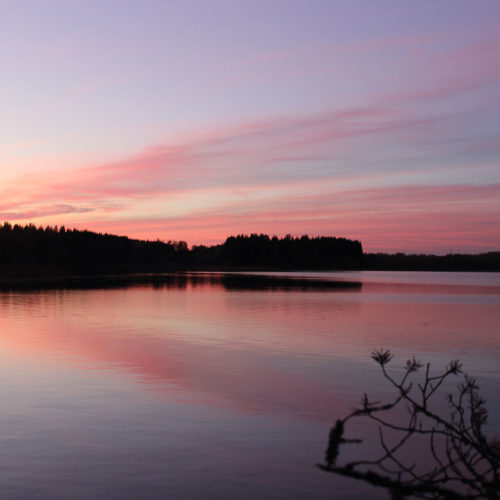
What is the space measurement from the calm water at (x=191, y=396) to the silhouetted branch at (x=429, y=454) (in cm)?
112

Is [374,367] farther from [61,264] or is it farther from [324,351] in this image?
[61,264]

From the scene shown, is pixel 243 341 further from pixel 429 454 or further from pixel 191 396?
pixel 429 454

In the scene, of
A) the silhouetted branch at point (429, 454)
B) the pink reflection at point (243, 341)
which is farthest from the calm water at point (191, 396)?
the silhouetted branch at point (429, 454)

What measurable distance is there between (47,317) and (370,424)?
25.9 meters

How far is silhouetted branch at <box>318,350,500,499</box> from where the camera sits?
5516 millimetres

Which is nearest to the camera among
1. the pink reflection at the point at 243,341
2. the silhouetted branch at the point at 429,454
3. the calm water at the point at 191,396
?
the silhouetted branch at the point at 429,454

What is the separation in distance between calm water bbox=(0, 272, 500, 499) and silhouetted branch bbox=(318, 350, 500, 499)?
1116 millimetres

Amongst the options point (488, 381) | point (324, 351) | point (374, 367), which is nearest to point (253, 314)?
point (324, 351)

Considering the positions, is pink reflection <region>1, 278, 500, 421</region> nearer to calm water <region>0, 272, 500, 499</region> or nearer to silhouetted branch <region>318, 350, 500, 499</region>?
calm water <region>0, 272, 500, 499</region>

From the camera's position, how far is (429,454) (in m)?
11.3

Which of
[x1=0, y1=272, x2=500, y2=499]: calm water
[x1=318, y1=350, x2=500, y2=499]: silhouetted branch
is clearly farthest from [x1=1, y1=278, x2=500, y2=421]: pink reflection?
[x1=318, y1=350, x2=500, y2=499]: silhouetted branch

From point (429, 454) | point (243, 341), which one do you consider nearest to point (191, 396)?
point (429, 454)

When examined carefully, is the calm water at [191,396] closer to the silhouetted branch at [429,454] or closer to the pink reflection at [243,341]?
the pink reflection at [243,341]

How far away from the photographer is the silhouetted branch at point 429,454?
552cm
